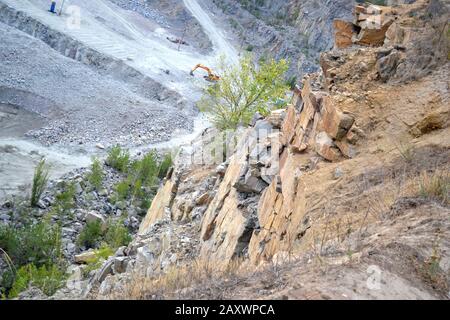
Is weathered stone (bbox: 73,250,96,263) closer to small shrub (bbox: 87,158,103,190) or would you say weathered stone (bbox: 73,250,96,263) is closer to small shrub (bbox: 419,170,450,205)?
small shrub (bbox: 87,158,103,190)

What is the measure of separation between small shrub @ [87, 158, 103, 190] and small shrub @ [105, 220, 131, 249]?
3.45 meters

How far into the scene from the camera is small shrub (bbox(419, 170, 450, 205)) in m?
5.56

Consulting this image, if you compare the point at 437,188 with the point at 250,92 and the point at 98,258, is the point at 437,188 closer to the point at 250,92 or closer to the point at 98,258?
the point at 98,258

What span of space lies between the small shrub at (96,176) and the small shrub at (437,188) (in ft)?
57.4

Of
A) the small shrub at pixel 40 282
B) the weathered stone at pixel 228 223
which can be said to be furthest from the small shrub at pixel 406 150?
the small shrub at pixel 40 282

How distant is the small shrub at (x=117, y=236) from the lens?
16.8 meters

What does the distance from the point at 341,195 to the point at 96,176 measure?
53.6 feet

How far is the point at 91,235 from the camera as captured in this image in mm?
17297

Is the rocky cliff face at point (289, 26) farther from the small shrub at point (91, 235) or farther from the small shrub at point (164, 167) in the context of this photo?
the small shrub at point (91, 235)

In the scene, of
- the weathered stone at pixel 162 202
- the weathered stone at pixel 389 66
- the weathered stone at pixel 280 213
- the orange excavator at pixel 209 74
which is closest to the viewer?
the weathered stone at pixel 280 213

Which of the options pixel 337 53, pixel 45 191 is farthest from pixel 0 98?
pixel 337 53

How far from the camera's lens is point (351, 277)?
4.08m

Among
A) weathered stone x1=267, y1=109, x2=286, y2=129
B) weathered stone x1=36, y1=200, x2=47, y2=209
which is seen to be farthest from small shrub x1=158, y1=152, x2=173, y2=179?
weathered stone x1=267, y1=109, x2=286, y2=129

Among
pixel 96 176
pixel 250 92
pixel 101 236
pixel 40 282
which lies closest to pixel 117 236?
pixel 101 236
